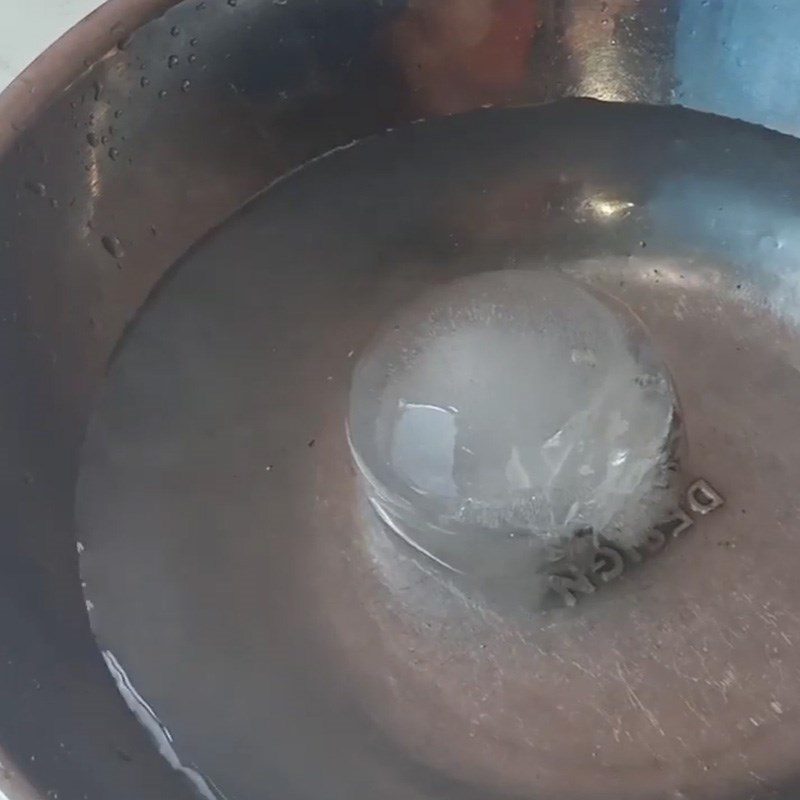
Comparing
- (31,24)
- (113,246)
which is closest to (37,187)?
(113,246)

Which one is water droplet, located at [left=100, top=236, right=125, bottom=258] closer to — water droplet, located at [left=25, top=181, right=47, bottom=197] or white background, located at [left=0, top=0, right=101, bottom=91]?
water droplet, located at [left=25, top=181, right=47, bottom=197]

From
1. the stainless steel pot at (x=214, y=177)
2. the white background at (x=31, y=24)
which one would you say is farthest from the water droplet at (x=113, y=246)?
the white background at (x=31, y=24)

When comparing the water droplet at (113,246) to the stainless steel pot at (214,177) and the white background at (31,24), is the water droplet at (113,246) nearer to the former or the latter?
the stainless steel pot at (214,177)

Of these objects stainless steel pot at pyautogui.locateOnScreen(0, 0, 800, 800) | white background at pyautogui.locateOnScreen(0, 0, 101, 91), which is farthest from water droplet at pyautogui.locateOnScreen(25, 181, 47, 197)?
white background at pyautogui.locateOnScreen(0, 0, 101, 91)

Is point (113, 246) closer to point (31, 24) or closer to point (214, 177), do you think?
point (214, 177)

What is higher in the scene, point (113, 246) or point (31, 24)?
point (31, 24)

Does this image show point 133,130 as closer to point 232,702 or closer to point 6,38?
point 6,38

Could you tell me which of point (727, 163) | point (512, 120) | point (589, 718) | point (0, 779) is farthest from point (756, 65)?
point (0, 779)
